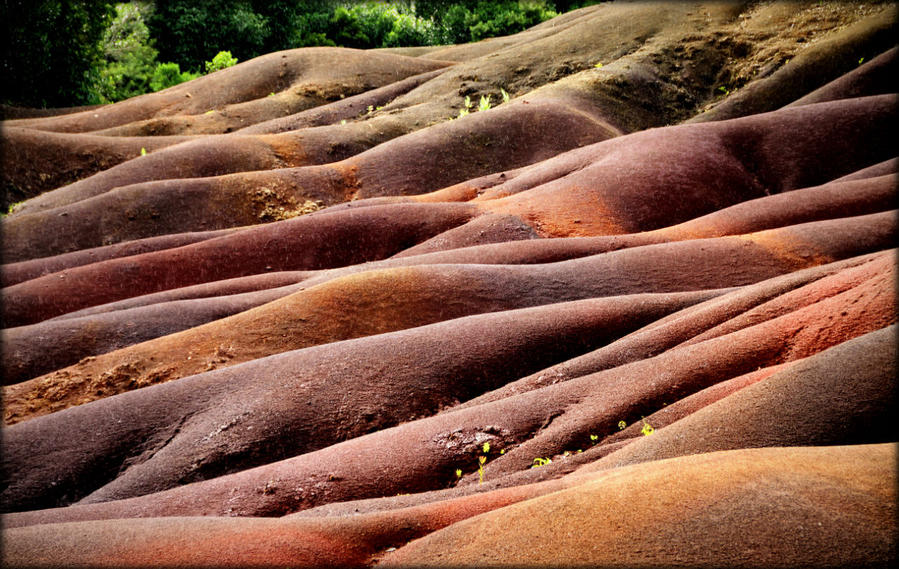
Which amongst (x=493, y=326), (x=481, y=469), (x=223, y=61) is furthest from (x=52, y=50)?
(x=481, y=469)

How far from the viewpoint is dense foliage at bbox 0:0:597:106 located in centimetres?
2297

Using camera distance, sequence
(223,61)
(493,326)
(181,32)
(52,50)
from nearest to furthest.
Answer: (493,326) < (52,50) < (223,61) < (181,32)

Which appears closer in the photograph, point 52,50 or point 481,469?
point 481,469

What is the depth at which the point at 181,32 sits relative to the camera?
2927cm

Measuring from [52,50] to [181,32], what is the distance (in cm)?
663

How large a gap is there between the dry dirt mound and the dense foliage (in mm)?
Answer: 7820

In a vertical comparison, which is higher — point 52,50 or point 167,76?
point 52,50

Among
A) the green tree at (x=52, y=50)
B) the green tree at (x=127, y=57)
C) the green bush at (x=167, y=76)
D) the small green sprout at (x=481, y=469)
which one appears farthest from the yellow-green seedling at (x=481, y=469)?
the green bush at (x=167, y=76)

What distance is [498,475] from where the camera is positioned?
192 inches

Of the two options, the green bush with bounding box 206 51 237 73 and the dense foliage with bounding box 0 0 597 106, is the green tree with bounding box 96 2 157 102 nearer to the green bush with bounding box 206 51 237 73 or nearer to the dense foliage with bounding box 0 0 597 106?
the dense foliage with bounding box 0 0 597 106

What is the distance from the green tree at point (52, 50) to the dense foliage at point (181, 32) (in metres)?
0.03

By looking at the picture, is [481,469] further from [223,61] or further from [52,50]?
[223,61]

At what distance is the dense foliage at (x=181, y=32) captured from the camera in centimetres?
2297

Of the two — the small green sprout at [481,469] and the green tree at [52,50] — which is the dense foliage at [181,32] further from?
the small green sprout at [481,469]
